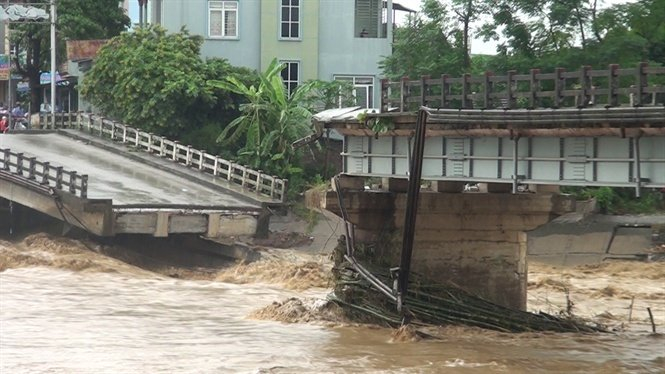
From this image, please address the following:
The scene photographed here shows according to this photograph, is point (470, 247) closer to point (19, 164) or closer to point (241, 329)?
point (241, 329)

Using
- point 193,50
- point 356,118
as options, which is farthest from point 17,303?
point 193,50

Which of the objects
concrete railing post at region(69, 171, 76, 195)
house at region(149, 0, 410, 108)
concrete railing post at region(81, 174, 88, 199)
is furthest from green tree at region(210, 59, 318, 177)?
concrete railing post at region(81, 174, 88, 199)

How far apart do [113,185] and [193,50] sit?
10167 millimetres

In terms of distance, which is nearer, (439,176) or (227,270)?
(439,176)

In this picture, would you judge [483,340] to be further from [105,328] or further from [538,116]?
[105,328]

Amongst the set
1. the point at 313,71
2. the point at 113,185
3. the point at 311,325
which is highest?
the point at 313,71

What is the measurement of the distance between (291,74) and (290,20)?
88.7 inches

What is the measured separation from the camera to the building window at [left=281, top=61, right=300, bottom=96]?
51250 millimetres

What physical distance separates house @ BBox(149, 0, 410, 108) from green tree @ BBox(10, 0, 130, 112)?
1179 centimetres

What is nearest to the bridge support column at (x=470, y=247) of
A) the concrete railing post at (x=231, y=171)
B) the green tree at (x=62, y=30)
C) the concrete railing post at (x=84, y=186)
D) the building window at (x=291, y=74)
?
the concrete railing post at (x=84, y=186)

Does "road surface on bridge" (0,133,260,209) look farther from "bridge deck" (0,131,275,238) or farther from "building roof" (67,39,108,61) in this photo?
"building roof" (67,39,108,61)

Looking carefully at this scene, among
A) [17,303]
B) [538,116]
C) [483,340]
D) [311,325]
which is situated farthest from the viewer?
[17,303]

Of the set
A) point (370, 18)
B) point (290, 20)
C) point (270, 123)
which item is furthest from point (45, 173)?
point (370, 18)

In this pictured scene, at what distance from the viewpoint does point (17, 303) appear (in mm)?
30797
